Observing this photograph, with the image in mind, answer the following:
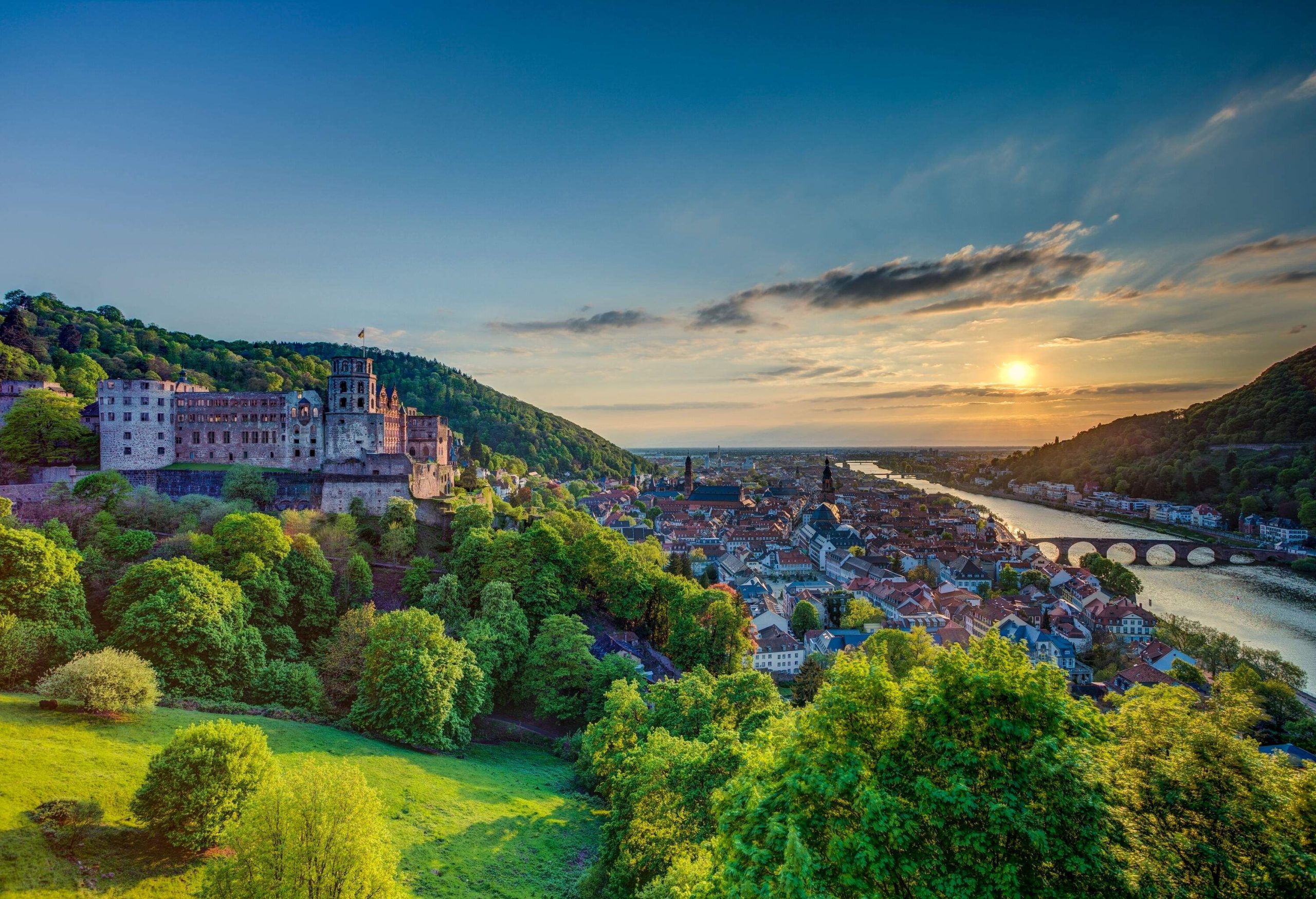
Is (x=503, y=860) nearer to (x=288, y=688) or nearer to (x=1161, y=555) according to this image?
(x=288, y=688)

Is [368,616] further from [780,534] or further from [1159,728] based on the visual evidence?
[780,534]

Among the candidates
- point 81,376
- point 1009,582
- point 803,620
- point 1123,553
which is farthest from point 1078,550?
point 81,376

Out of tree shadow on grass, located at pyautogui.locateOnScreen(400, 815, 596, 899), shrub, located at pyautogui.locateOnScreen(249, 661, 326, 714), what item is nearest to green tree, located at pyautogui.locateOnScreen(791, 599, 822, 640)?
tree shadow on grass, located at pyautogui.locateOnScreen(400, 815, 596, 899)

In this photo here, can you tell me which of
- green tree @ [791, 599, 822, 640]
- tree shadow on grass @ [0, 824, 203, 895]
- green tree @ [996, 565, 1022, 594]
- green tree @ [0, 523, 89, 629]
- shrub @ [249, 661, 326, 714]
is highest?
green tree @ [0, 523, 89, 629]

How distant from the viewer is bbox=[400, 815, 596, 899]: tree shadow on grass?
15.8 meters

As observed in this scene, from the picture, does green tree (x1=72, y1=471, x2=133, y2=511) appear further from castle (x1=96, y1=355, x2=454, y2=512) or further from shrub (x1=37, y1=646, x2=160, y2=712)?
shrub (x1=37, y1=646, x2=160, y2=712)

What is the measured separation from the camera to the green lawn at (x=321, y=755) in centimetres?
1226

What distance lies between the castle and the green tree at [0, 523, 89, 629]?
15599mm

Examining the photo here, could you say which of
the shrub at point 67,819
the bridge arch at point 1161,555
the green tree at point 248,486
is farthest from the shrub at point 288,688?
the bridge arch at point 1161,555

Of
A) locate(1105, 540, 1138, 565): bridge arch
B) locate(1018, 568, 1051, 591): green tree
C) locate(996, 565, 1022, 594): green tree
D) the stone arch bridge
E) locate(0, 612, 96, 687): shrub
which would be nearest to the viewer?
locate(0, 612, 96, 687): shrub

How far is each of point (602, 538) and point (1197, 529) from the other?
104 meters

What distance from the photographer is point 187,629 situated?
73.4ft

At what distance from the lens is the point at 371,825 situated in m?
11.9

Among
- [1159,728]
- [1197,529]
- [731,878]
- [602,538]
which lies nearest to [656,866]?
[731,878]
